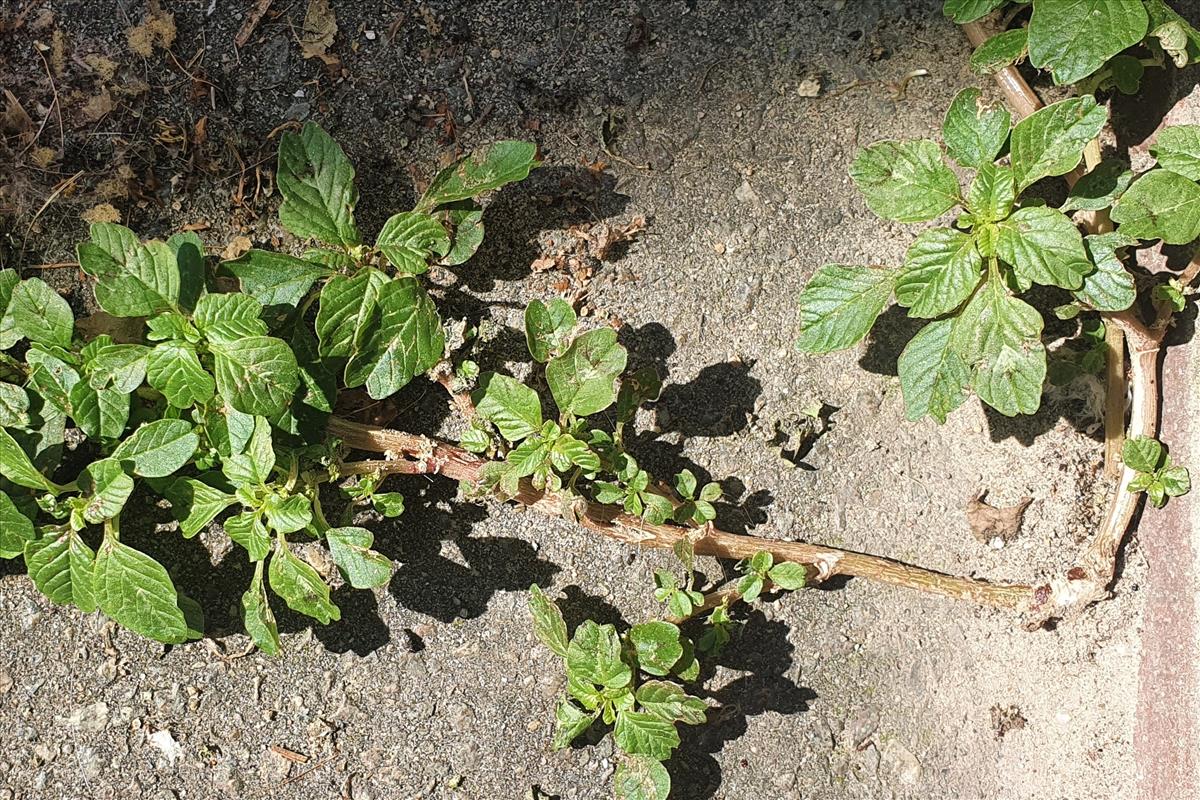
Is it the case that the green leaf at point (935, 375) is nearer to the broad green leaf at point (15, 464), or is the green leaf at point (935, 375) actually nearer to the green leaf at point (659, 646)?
the green leaf at point (659, 646)

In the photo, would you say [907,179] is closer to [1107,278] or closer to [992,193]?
[992,193]

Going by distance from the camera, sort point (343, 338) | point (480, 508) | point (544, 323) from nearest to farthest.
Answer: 1. point (343, 338)
2. point (544, 323)
3. point (480, 508)

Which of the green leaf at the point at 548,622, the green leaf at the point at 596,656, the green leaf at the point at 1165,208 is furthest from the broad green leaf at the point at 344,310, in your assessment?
the green leaf at the point at 1165,208

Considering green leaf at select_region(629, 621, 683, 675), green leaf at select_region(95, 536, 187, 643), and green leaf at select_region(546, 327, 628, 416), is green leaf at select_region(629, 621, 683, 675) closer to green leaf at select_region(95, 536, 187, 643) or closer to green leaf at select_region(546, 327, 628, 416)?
green leaf at select_region(546, 327, 628, 416)

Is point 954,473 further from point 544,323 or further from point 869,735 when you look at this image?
point 544,323

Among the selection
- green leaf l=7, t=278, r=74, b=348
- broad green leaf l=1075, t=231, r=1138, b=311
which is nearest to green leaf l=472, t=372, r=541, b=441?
green leaf l=7, t=278, r=74, b=348

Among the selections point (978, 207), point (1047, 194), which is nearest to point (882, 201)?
point (978, 207)
